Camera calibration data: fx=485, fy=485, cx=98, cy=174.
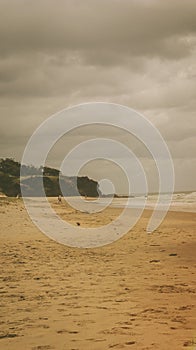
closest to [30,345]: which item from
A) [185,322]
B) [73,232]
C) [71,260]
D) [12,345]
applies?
[12,345]

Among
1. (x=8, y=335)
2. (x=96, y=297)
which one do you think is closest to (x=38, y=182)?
(x=96, y=297)

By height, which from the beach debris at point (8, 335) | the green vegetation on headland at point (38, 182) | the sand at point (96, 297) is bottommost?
the beach debris at point (8, 335)

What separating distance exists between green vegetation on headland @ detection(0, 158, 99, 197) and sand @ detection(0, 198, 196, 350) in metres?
41.5

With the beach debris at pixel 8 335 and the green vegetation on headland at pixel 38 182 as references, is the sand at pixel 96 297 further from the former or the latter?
the green vegetation on headland at pixel 38 182

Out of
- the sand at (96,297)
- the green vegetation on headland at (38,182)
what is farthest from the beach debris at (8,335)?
the green vegetation on headland at (38,182)

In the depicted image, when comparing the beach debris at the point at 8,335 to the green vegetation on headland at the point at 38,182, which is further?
the green vegetation on headland at the point at 38,182

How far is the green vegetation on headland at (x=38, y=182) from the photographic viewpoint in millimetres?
57156

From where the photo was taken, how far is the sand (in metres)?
5.94

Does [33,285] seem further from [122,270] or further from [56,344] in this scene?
[56,344]

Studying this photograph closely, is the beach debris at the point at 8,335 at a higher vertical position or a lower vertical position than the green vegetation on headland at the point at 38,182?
lower

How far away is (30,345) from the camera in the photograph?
5727 millimetres

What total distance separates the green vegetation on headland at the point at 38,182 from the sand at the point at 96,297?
41.5m

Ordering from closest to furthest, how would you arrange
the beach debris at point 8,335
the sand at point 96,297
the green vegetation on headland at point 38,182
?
the sand at point 96,297, the beach debris at point 8,335, the green vegetation on headland at point 38,182

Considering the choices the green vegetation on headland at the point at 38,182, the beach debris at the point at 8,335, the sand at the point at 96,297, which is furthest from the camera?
the green vegetation on headland at the point at 38,182
